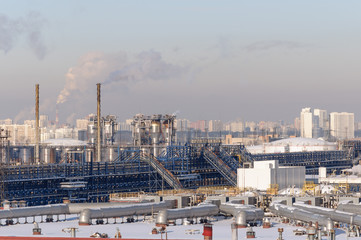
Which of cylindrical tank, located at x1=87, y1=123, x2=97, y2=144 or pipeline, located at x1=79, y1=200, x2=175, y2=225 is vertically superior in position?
cylindrical tank, located at x1=87, y1=123, x2=97, y2=144

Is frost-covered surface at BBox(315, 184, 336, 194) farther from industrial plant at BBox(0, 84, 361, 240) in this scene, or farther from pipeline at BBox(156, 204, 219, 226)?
pipeline at BBox(156, 204, 219, 226)

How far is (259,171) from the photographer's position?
2756 inches

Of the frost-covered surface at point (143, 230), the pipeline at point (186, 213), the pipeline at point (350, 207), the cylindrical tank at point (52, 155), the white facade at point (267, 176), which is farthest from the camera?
the cylindrical tank at point (52, 155)

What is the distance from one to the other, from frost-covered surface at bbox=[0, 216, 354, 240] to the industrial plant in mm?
599

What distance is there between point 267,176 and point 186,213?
77.6ft

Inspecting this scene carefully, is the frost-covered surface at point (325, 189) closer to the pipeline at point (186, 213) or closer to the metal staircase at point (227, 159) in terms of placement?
the pipeline at point (186, 213)

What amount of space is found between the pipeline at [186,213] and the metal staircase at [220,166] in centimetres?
3913

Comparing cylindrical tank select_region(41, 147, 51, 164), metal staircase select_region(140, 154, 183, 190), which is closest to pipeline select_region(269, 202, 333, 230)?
metal staircase select_region(140, 154, 183, 190)

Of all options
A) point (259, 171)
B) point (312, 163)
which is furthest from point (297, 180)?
point (312, 163)

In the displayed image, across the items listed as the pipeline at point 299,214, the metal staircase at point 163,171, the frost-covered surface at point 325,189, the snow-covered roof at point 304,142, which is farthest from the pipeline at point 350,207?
the snow-covered roof at point 304,142

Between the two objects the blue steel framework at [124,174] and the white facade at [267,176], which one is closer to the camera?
the white facade at [267,176]

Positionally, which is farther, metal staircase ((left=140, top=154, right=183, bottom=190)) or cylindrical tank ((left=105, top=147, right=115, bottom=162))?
cylindrical tank ((left=105, top=147, right=115, bottom=162))

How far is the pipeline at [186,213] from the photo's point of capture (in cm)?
4562

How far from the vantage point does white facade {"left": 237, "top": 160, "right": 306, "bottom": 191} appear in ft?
228
